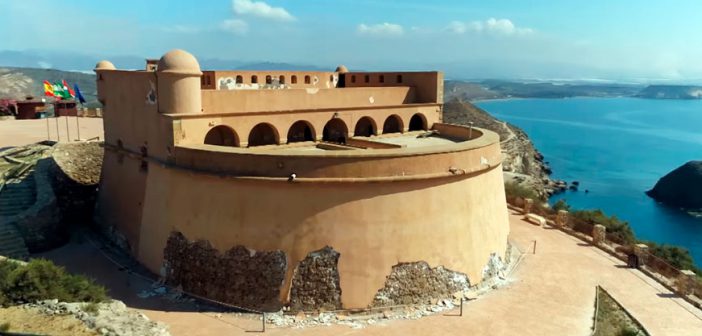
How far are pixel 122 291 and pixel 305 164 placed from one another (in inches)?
263

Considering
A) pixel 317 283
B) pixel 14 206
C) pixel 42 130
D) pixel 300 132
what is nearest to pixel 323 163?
pixel 317 283

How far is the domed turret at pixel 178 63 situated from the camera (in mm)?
14992

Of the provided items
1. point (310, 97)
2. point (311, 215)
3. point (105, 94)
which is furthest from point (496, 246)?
point (105, 94)

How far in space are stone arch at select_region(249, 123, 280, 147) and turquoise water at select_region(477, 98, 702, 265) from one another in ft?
115

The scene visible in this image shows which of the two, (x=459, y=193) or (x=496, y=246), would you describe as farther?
(x=496, y=246)

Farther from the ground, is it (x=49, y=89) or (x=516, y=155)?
(x=49, y=89)

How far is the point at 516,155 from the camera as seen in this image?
6231cm

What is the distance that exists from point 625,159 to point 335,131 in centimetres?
7628

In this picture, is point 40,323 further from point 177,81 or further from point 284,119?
point 284,119

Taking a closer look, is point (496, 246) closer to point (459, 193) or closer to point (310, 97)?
point (459, 193)

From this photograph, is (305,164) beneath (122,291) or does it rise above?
above

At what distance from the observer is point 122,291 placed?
14.8 m

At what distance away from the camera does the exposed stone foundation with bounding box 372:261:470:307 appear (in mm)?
13609

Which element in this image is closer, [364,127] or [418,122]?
[364,127]
